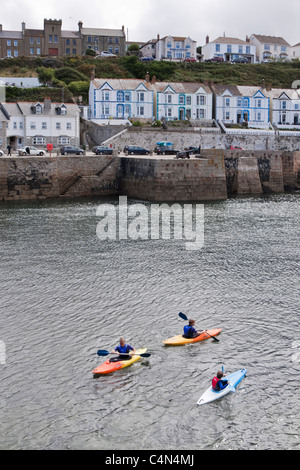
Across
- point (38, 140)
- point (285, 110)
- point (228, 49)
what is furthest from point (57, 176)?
point (228, 49)

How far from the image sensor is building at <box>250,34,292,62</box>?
113 m

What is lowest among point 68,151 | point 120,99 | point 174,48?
point 68,151

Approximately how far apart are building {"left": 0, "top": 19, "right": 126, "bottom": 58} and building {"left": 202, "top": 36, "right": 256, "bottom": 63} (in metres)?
16.4

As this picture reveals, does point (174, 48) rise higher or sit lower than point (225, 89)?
higher

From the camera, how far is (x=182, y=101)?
7206 cm

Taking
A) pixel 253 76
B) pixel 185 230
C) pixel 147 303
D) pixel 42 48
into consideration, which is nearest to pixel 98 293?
pixel 147 303

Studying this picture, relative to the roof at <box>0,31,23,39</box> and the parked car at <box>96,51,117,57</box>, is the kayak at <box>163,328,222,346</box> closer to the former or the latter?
the parked car at <box>96,51,117,57</box>

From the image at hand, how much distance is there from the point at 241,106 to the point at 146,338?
194 feet

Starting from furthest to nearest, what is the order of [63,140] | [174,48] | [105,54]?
[174,48], [105,54], [63,140]

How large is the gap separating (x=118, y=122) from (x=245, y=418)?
184 feet

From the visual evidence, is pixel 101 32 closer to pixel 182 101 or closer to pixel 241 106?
pixel 182 101

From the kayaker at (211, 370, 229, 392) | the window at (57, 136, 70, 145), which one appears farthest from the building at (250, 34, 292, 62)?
the kayaker at (211, 370, 229, 392)

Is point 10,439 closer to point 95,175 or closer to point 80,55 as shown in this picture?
point 95,175

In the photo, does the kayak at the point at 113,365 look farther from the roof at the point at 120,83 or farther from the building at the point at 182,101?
the building at the point at 182,101
